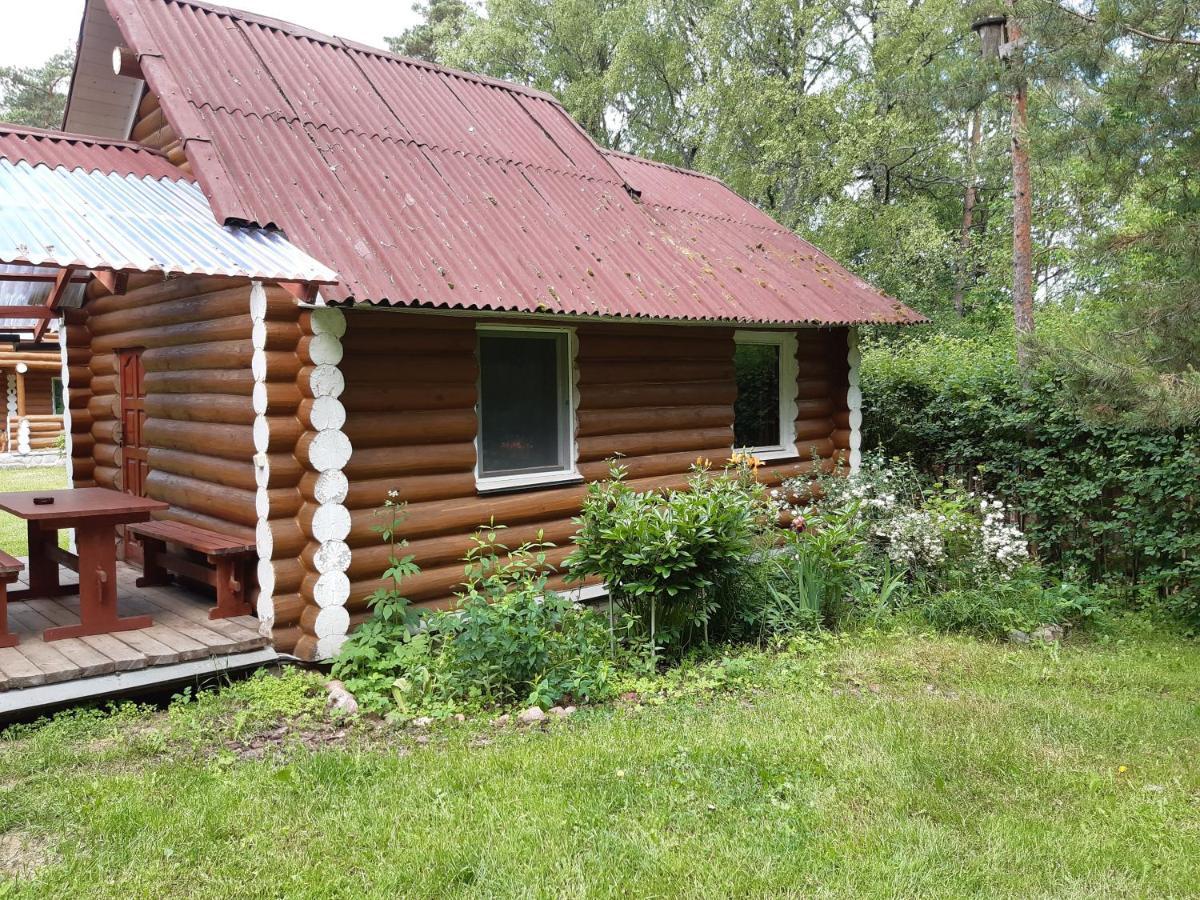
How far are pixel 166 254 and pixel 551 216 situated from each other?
385 cm

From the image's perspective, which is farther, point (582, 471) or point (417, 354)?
point (582, 471)

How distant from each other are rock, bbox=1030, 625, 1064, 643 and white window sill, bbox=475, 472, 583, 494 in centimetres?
413

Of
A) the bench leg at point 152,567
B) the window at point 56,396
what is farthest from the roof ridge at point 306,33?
the window at point 56,396

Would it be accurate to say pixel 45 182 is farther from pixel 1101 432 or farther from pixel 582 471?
pixel 1101 432

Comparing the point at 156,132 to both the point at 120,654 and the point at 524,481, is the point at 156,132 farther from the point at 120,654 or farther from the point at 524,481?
the point at 120,654

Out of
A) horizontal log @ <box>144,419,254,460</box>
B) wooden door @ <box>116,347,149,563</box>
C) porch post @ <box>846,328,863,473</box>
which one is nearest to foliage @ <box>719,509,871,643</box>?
porch post @ <box>846,328,863,473</box>

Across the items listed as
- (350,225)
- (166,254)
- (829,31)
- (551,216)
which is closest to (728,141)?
(829,31)

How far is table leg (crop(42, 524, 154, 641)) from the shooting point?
6.25m

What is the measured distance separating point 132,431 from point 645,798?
270 inches

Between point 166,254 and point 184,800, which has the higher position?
point 166,254

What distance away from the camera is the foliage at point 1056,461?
27.5 ft

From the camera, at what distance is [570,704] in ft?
19.6

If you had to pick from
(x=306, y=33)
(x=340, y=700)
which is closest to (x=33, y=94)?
(x=306, y=33)

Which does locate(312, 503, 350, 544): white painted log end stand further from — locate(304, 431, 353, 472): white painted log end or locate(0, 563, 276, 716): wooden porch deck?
locate(0, 563, 276, 716): wooden porch deck
